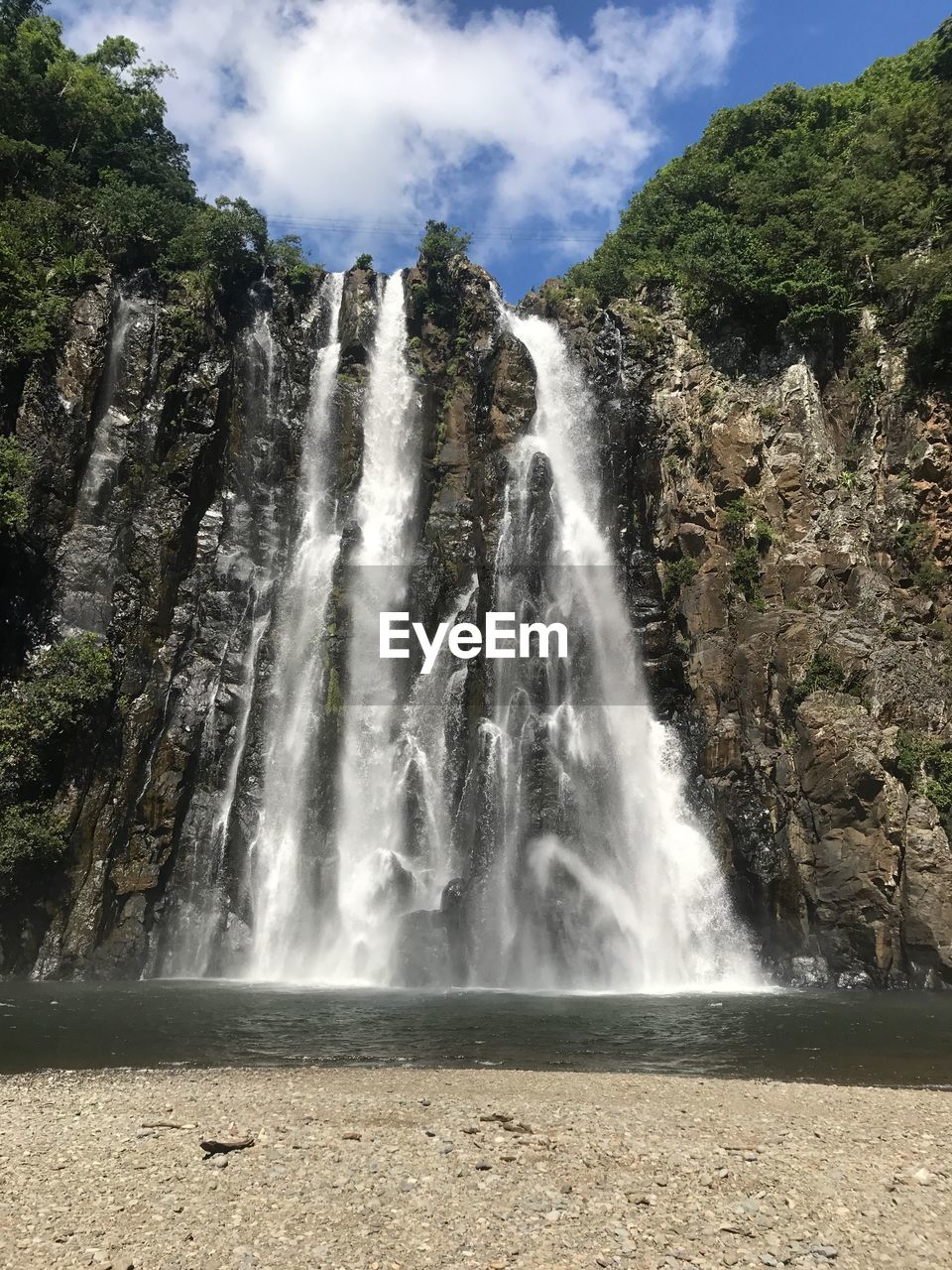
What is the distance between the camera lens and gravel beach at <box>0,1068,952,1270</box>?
591 cm

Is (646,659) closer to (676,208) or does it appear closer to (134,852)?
(134,852)

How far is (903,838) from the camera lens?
Answer: 21.2m

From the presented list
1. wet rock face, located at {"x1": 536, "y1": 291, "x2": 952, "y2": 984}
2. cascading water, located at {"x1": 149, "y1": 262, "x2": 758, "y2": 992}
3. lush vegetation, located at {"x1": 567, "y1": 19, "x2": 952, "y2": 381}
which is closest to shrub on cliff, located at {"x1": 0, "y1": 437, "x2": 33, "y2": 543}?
cascading water, located at {"x1": 149, "y1": 262, "x2": 758, "y2": 992}

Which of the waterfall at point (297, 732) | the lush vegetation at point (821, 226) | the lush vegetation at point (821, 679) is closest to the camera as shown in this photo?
the lush vegetation at point (821, 679)

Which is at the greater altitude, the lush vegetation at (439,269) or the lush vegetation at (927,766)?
the lush vegetation at (439,269)

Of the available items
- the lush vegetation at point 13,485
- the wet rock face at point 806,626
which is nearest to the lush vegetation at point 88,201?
the lush vegetation at point 13,485

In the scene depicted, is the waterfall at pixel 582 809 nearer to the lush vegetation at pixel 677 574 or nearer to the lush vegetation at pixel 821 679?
the lush vegetation at pixel 677 574

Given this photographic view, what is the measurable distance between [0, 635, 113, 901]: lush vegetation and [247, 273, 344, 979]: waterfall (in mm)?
5750

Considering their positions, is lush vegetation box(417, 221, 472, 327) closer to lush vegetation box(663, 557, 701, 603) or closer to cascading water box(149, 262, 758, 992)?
cascading water box(149, 262, 758, 992)

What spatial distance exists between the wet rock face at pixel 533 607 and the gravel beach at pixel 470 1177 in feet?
39.7

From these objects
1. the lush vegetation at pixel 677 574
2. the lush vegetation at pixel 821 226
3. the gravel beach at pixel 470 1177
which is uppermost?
the lush vegetation at pixel 821 226

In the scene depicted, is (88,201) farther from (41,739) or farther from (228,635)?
(41,739)

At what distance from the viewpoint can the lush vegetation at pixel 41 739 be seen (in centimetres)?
2170

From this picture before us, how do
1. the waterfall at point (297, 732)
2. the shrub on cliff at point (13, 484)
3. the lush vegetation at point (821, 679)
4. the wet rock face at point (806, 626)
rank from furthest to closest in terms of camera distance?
the shrub on cliff at point (13, 484)
the waterfall at point (297, 732)
the lush vegetation at point (821, 679)
the wet rock face at point (806, 626)
